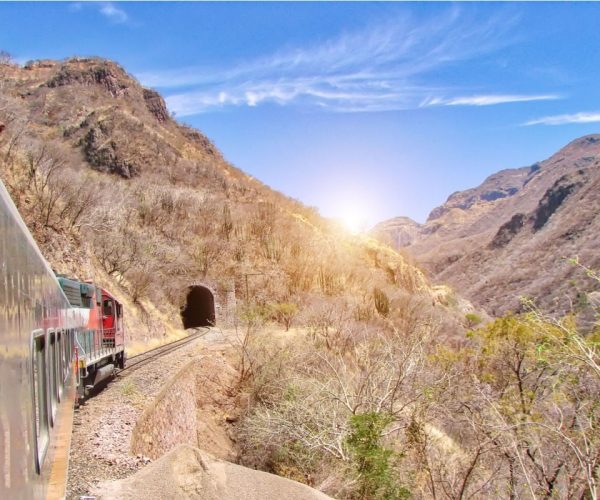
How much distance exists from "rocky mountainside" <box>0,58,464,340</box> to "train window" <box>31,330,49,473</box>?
1790 cm

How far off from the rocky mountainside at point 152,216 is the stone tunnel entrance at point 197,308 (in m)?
1.18

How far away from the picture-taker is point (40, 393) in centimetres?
334

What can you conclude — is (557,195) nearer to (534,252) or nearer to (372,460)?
(534,252)

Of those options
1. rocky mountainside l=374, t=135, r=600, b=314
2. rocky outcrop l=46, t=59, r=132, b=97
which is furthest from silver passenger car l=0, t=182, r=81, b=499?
rocky outcrop l=46, t=59, r=132, b=97

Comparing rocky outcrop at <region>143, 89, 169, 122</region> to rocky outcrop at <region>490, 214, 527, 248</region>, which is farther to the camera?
rocky outcrop at <region>490, 214, 527, 248</region>

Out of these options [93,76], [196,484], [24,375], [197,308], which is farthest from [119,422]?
[93,76]

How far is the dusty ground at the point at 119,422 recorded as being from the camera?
290 inches

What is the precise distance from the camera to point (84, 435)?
8688mm

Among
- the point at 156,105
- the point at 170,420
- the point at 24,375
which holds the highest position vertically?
the point at 156,105

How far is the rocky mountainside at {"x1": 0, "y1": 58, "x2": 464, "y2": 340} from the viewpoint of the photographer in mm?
22219

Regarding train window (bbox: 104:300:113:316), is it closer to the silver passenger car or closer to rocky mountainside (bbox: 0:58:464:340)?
rocky mountainside (bbox: 0:58:464:340)

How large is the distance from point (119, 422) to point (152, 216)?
32.4 meters

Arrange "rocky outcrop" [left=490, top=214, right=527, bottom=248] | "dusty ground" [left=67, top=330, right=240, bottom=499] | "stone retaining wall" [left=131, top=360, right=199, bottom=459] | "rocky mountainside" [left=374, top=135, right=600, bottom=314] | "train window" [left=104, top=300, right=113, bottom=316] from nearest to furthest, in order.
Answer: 1. "dusty ground" [left=67, top=330, right=240, bottom=499]
2. "stone retaining wall" [left=131, top=360, right=199, bottom=459]
3. "train window" [left=104, top=300, right=113, bottom=316]
4. "rocky mountainside" [left=374, top=135, right=600, bottom=314]
5. "rocky outcrop" [left=490, top=214, right=527, bottom=248]

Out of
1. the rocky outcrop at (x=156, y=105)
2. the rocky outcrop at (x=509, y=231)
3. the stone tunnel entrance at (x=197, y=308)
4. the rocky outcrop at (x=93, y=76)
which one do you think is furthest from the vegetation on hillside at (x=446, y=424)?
the rocky outcrop at (x=509, y=231)
